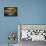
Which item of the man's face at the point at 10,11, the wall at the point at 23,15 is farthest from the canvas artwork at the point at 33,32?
the man's face at the point at 10,11

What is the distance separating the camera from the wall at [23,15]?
14.4 feet

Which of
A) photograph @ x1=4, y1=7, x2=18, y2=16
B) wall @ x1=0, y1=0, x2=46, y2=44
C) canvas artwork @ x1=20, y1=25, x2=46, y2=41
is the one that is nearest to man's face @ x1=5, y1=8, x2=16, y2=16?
photograph @ x1=4, y1=7, x2=18, y2=16

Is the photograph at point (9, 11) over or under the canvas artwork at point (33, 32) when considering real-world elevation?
over

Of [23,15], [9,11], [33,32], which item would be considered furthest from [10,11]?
[33,32]

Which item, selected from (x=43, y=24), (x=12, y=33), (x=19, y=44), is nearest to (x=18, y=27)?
(x=12, y=33)

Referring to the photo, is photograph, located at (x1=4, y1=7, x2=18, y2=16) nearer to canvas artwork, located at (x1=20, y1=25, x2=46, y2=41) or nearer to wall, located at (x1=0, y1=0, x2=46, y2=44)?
wall, located at (x1=0, y1=0, x2=46, y2=44)

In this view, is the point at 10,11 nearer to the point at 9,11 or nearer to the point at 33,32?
the point at 9,11

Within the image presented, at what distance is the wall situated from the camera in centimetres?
440

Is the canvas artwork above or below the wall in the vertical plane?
below

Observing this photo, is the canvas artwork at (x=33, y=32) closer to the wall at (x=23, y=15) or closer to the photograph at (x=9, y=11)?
the wall at (x=23, y=15)

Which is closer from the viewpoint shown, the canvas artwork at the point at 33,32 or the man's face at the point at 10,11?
the canvas artwork at the point at 33,32

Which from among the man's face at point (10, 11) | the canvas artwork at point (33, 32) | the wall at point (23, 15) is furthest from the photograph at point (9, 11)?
the canvas artwork at point (33, 32)

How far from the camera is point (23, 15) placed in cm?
443

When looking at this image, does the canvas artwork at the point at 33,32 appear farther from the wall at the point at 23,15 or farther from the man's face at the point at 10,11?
the man's face at the point at 10,11
